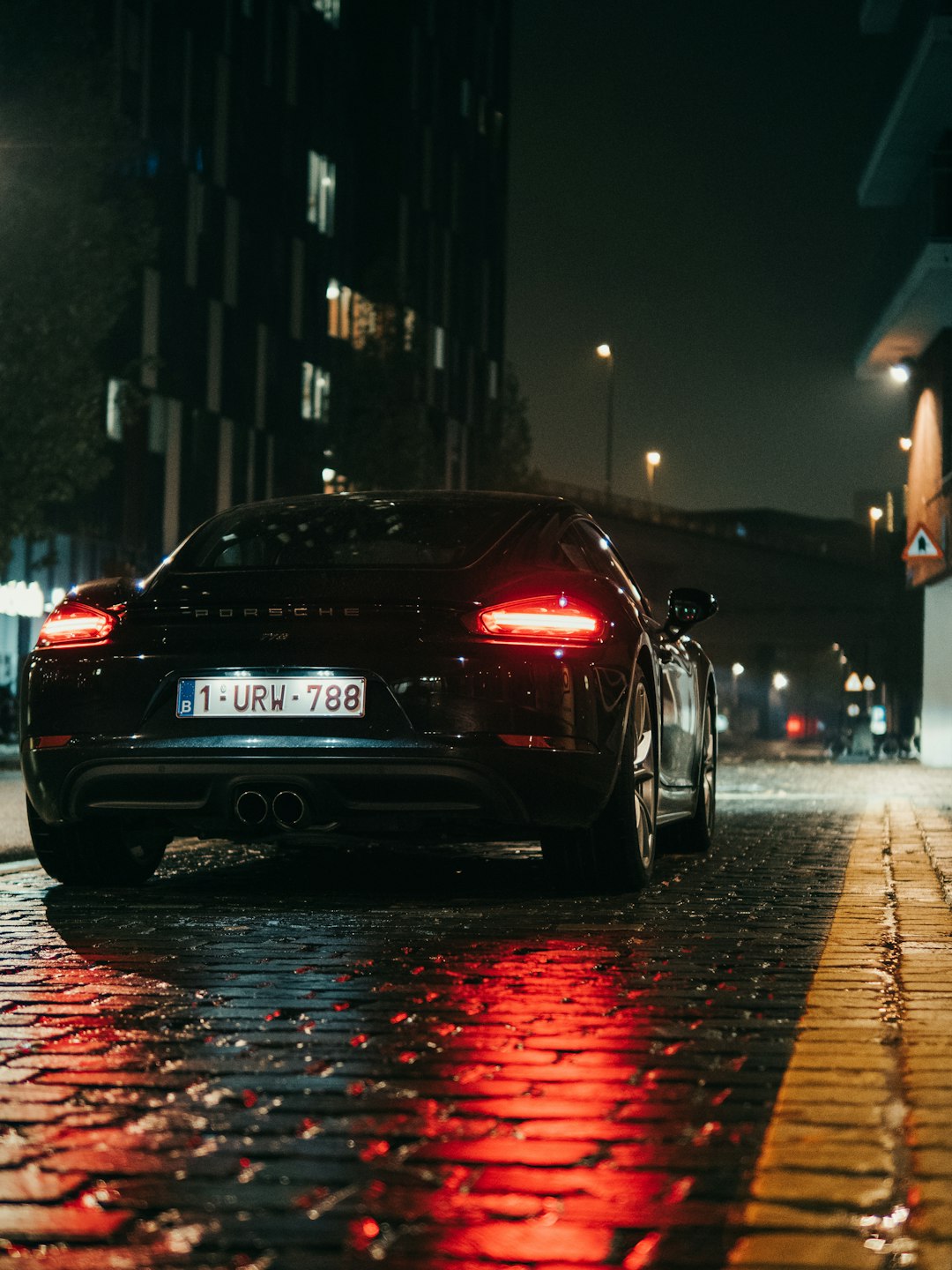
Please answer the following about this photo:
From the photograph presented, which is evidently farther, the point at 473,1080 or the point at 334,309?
the point at 334,309

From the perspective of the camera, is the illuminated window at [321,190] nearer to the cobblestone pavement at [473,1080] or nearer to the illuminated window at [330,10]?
the illuminated window at [330,10]

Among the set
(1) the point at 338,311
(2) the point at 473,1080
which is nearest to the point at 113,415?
(1) the point at 338,311

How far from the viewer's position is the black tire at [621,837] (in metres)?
6.97

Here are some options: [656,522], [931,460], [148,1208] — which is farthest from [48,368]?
[656,522]

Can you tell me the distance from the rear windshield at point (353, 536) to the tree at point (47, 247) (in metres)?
20.7

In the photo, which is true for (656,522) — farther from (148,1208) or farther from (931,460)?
(148,1208)

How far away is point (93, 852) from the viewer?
24.3 feet

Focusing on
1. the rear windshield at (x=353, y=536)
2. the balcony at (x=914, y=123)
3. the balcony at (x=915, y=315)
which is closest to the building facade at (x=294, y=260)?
the balcony at (x=914, y=123)

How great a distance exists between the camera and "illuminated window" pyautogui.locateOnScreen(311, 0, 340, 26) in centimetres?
5641

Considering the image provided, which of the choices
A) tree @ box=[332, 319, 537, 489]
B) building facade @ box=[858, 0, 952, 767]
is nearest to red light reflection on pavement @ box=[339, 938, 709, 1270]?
building facade @ box=[858, 0, 952, 767]

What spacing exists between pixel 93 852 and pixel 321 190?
50505 millimetres

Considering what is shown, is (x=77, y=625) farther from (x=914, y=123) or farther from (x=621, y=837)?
(x=914, y=123)

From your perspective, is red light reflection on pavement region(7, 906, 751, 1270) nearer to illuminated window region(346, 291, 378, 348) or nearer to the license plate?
the license plate

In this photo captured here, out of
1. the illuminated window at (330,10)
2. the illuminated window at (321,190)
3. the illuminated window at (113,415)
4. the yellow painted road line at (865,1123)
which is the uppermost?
the illuminated window at (330,10)
